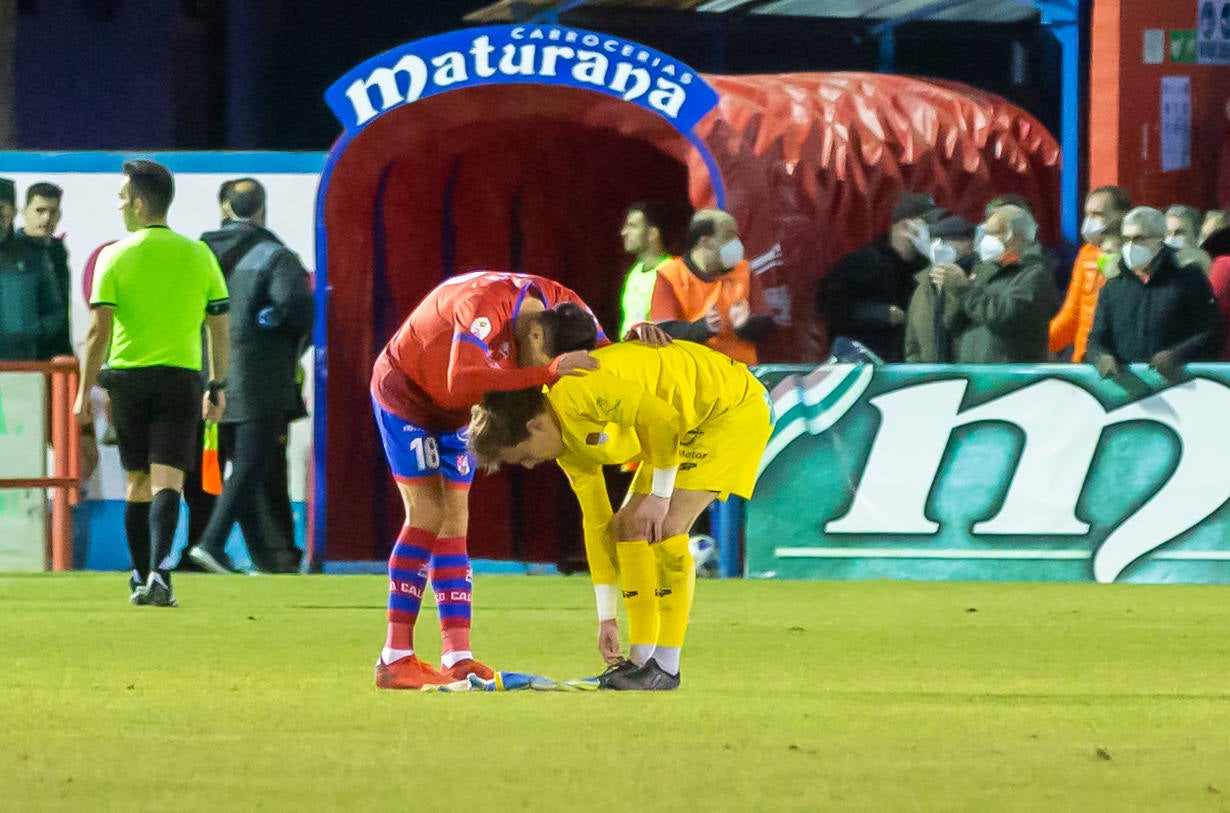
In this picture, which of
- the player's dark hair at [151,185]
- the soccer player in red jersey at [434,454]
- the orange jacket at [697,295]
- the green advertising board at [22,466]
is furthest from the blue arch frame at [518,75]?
the soccer player in red jersey at [434,454]

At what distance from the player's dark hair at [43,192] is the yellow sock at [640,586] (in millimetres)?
7314

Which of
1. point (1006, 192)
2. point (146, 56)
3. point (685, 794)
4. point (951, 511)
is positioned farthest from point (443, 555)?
point (146, 56)

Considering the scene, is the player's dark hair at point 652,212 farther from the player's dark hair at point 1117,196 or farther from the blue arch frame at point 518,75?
the player's dark hair at point 1117,196

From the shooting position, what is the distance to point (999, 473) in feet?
47.7

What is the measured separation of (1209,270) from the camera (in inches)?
619

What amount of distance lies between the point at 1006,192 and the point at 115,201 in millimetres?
6395

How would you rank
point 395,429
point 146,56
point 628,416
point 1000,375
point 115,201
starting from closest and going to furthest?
point 628,416 < point 395,429 < point 1000,375 < point 115,201 < point 146,56

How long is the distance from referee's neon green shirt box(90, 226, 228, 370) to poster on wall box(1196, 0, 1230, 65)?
30.9 feet

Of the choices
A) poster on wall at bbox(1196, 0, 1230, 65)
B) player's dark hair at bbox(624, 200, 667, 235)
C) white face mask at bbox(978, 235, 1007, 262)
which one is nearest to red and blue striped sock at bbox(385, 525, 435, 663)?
player's dark hair at bbox(624, 200, 667, 235)

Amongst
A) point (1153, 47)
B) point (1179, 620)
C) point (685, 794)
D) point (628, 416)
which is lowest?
point (1179, 620)

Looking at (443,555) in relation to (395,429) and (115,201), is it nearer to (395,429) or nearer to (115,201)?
(395,429)

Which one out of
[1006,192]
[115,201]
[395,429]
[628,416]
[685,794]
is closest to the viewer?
[685,794]

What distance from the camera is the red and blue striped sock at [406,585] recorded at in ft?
29.7

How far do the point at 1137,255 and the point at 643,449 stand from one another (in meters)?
6.47
